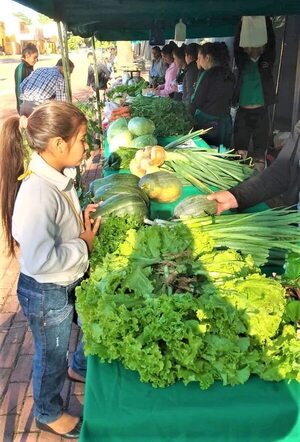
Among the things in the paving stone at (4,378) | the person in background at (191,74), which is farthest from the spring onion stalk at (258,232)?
the person in background at (191,74)

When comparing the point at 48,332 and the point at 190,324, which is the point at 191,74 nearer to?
the point at 48,332

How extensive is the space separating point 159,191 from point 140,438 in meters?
1.92

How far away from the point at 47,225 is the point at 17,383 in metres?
1.75

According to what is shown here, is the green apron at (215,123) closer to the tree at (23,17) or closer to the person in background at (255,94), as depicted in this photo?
the person in background at (255,94)

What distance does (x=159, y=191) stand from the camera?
3.08 meters

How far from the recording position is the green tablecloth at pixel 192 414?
4.51 feet

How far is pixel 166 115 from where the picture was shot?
566 cm

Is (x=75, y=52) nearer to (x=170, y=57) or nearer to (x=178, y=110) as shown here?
(x=170, y=57)

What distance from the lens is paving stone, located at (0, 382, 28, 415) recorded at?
2.87m

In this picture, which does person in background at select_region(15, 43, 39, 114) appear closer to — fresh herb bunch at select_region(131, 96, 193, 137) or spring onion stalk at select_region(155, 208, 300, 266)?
fresh herb bunch at select_region(131, 96, 193, 137)

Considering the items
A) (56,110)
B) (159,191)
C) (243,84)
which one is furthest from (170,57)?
(56,110)

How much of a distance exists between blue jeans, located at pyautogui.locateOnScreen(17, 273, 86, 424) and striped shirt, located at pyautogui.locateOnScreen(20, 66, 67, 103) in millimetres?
4787

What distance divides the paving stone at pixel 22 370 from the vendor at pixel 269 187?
6.09 ft

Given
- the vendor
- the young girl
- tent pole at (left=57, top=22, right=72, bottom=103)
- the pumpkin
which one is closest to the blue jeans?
the young girl
